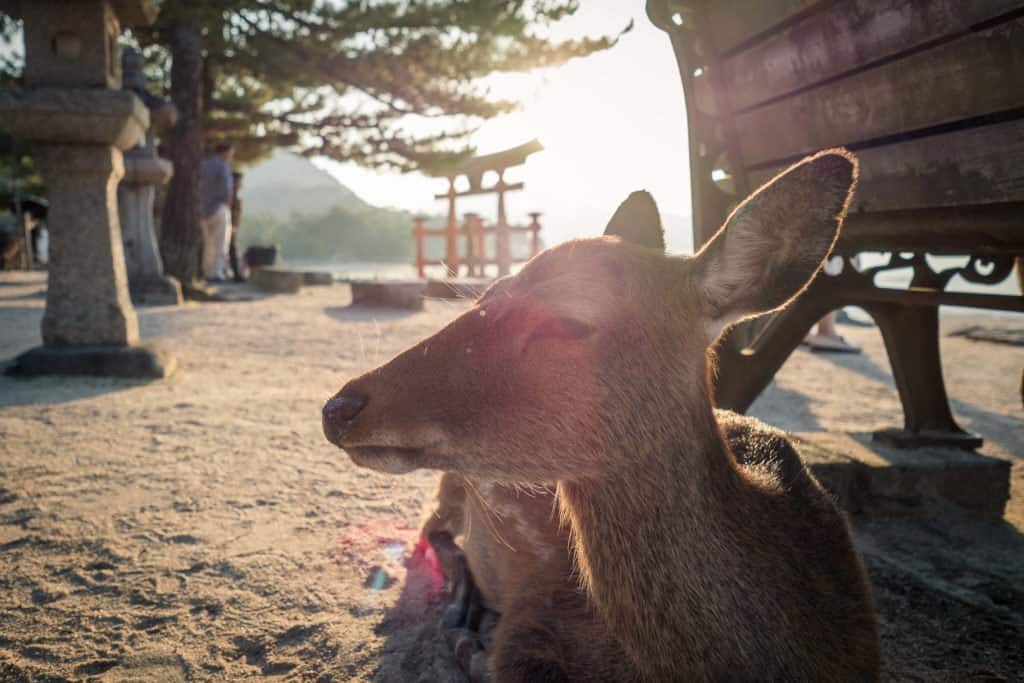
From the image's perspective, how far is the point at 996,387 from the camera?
5.91 metres

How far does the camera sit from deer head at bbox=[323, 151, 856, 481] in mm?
1431

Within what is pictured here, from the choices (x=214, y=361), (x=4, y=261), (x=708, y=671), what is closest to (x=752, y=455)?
(x=708, y=671)

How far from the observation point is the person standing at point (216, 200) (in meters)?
13.3

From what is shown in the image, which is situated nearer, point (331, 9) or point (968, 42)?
point (968, 42)

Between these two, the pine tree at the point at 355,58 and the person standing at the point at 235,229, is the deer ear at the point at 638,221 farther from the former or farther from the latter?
the person standing at the point at 235,229

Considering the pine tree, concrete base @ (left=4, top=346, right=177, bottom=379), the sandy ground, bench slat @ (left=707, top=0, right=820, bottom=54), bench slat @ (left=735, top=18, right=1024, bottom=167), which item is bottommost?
the sandy ground

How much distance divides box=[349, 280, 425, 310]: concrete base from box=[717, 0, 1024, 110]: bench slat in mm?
8189

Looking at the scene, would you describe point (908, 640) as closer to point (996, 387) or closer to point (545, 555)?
point (545, 555)

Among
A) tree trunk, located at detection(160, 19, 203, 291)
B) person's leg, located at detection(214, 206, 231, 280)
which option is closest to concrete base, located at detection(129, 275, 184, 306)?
tree trunk, located at detection(160, 19, 203, 291)

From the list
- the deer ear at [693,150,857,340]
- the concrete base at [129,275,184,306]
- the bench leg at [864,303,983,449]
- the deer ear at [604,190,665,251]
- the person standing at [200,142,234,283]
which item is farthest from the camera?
the person standing at [200,142,234,283]

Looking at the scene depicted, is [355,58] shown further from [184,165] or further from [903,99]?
[903,99]

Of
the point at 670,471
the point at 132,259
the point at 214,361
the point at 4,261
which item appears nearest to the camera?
the point at 670,471

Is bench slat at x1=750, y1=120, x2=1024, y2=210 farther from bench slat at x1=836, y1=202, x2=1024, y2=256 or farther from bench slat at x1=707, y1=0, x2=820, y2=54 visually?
bench slat at x1=707, y1=0, x2=820, y2=54

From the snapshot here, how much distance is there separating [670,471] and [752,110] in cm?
197
